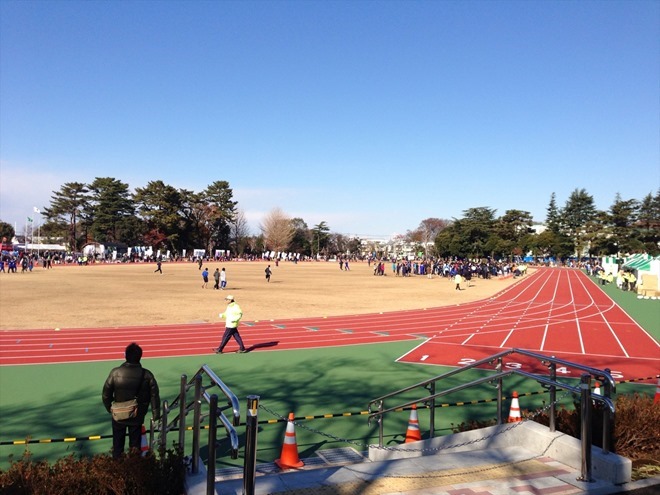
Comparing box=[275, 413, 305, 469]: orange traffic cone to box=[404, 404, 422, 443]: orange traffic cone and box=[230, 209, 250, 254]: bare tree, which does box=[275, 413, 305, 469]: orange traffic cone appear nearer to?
box=[404, 404, 422, 443]: orange traffic cone

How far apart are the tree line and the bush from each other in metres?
82.9

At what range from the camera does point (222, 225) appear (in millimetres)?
112688

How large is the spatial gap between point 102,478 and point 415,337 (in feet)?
47.8

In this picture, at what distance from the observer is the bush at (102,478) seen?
4.02 m

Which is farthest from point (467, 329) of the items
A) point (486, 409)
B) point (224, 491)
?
point (224, 491)

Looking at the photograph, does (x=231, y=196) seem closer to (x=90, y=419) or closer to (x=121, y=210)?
(x=121, y=210)

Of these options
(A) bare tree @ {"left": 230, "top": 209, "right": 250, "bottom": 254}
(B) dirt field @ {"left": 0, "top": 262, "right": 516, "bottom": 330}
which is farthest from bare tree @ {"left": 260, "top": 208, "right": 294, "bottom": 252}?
(B) dirt field @ {"left": 0, "top": 262, "right": 516, "bottom": 330}

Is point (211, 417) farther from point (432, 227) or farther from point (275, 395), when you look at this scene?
point (432, 227)

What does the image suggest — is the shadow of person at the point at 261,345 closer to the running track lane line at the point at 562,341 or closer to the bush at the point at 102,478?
the running track lane line at the point at 562,341

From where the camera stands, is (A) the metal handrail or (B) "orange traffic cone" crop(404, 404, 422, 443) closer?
(A) the metal handrail

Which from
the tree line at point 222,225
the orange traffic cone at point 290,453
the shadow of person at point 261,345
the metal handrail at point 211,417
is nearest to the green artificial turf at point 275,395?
the orange traffic cone at point 290,453

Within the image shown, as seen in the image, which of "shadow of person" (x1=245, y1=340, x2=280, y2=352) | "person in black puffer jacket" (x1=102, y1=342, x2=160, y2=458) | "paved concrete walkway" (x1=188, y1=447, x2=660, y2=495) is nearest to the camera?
"paved concrete walkway" (x1=188, y1=447, x2=660, y2=495)

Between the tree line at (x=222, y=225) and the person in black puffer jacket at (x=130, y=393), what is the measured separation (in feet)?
267

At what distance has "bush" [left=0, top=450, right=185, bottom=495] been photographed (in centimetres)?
402
